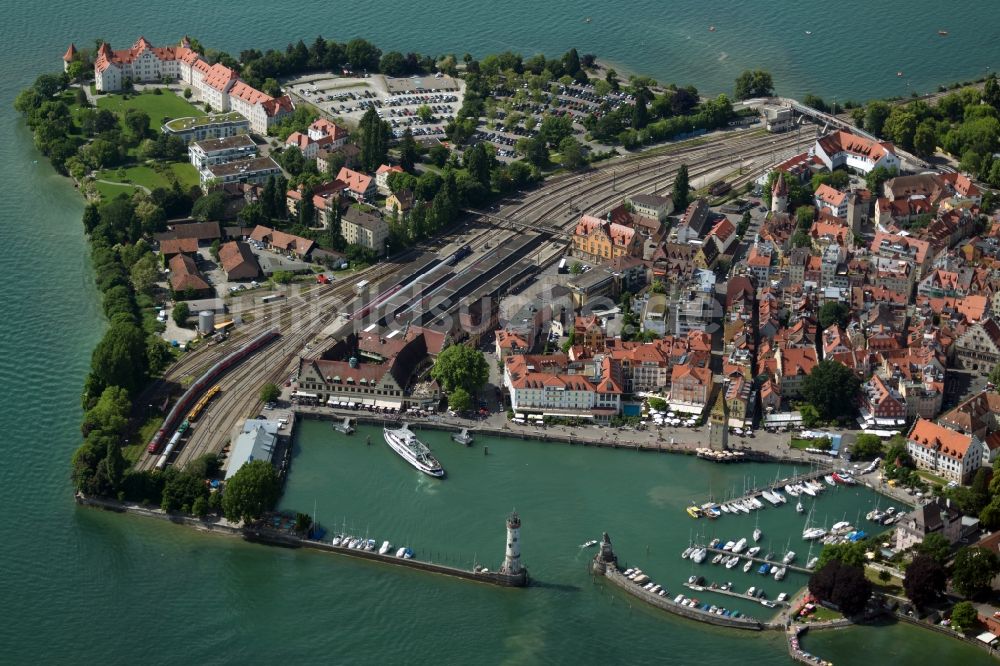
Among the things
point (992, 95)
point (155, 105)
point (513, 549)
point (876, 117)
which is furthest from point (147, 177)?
point (992, 95)

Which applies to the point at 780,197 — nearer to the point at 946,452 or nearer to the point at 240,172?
the point at 946,452

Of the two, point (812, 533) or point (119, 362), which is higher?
point (119, 362)

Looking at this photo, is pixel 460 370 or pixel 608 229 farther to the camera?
pixel 608 229

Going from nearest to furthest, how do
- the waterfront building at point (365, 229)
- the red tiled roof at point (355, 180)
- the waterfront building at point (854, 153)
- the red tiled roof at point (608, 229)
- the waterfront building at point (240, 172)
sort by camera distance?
the red tiled roof at point (608, 229) < the waterfront building at point (365, 229) < the red tiled roof at point (355, 180) < the waterfront building at point (240, 172) < the waterfront building at point (854, 153)

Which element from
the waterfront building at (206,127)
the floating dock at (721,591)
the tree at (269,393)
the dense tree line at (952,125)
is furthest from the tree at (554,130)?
the floating dock at (721,591)

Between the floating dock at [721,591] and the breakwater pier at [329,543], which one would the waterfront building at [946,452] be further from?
the breakwater pier at [329,543]

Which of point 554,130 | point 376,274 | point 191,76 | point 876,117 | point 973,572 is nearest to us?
point 973,572

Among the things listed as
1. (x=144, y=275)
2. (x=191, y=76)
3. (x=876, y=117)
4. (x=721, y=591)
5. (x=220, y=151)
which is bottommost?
(x=721, y=591)

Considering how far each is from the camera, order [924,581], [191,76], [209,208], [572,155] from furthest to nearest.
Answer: [191,76] < [572,155] < [209,208] < [924,581]
